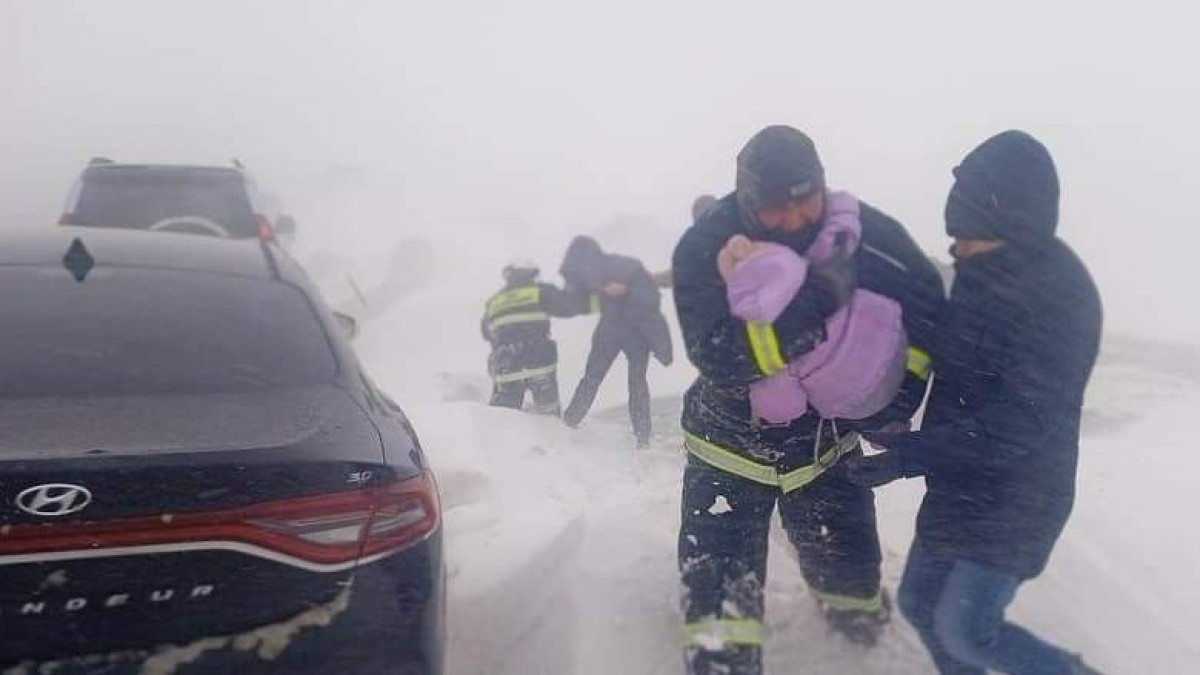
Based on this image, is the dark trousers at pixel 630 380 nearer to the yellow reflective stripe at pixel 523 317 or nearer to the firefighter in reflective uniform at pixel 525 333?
the firefighter in reflective uniform at pixel 525 333

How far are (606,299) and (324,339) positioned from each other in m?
4.46

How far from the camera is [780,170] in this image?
2.65 m

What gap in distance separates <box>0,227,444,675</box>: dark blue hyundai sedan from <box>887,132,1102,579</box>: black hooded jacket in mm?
1397

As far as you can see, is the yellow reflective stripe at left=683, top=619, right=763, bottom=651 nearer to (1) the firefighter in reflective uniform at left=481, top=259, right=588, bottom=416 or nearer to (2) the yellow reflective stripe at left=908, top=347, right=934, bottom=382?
(2) the yellow reflective stripe at left=908, top=347, right=934, bottom=382

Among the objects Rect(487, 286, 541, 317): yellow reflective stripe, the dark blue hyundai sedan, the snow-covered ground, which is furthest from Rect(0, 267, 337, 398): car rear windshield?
Rect(487, 286, 541, 317): yellow reflective stripe

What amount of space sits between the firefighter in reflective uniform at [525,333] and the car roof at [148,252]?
3.61 metres

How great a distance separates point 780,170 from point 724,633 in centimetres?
132

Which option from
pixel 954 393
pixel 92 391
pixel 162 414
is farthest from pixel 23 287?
pixel 954 393

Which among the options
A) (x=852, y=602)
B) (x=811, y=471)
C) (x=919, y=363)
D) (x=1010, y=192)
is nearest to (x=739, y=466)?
(x=811, y=471)

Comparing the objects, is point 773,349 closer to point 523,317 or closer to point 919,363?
point 919,363

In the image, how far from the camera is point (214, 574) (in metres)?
1.93

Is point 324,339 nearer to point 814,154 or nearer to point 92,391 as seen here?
point 92,391

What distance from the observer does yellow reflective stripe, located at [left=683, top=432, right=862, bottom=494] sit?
9.57 feet

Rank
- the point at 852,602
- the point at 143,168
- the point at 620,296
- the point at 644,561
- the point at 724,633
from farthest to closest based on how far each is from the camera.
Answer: the point at 143,168
the point at 620,296
the point at 644,561
the point at 852,602
the point at 724,633
